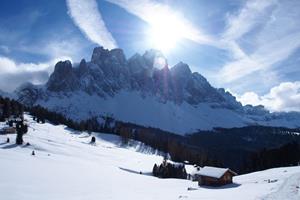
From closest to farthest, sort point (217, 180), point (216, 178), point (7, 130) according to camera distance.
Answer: point (216, 178) → point (217, 180) → point (7, 130)

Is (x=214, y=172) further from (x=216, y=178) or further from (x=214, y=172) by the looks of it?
(x=216, y=178)

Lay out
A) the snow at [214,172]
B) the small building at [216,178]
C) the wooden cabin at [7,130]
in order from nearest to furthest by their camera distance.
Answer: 1. the small building at [216,178]
2. the snow at [214,172]
3. the wooden cabin at [7,130]

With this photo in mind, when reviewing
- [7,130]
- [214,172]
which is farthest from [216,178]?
[7,130]

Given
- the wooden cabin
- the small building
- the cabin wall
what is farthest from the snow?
the wooden cabin

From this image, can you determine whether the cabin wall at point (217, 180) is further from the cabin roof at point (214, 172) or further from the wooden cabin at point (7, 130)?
the wooden cabin at point (7, 130)

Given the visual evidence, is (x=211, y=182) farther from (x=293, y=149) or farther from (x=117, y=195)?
(x=293, y=149)

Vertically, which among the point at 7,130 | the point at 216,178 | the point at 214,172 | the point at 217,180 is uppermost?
the point at 7,130

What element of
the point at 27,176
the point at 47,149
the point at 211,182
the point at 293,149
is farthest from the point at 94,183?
the point at 293,149

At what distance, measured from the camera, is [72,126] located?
18525cm

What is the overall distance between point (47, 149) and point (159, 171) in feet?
109

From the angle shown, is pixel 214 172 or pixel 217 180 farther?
pixel 214 172

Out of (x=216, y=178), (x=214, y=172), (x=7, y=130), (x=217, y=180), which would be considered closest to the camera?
(x=216, y=178)

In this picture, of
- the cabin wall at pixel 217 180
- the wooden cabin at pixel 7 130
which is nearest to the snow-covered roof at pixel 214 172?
the cabin wall at pixel 217 180

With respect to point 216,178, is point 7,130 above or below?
above
